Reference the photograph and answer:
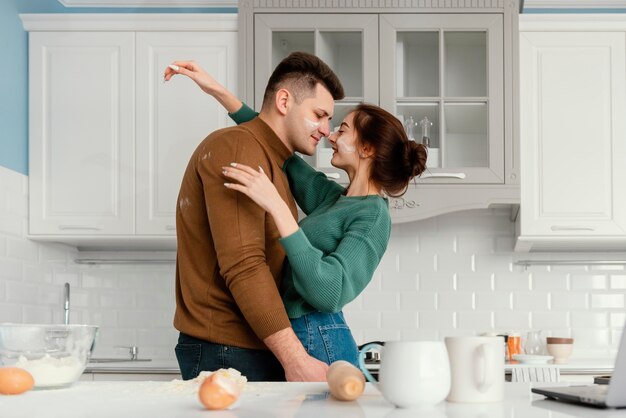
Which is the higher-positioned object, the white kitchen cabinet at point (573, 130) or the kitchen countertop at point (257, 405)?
the white kitchen cabinet at point (573, 130)

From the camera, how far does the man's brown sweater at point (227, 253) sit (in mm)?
2295

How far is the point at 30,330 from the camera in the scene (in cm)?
167

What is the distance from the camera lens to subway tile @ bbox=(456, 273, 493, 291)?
4387 mm

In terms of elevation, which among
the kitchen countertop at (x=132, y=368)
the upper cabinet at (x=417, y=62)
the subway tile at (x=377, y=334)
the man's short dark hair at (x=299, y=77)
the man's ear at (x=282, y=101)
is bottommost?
the kitchen countertop at (x=132, y=368)

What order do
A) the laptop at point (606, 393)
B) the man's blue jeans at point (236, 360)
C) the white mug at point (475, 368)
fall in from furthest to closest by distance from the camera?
the man's blue jeans at point (236, 360)
the white mug at point (475, 368)
the laptop at point (606, 393)

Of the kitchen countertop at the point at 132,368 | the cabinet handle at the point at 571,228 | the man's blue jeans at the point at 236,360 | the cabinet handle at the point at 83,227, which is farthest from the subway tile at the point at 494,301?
the man's blue jeans at the point at 236,360

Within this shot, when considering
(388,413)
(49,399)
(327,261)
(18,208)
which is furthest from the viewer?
(18,208)

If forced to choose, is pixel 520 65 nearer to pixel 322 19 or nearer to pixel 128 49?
pixel 322 19

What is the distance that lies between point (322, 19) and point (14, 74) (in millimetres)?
1406

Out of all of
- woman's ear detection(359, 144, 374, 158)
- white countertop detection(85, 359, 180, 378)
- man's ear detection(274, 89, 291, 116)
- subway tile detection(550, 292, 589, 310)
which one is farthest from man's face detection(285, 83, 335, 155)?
subway tile detection(550, 292, 589, 310)

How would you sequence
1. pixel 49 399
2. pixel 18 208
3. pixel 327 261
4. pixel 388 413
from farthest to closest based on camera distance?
pixel 18 208
pixel 327 261
pixel 49 399
pixel 388 413

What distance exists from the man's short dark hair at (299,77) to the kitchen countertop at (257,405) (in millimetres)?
1284

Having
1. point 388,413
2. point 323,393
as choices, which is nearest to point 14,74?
point 323,393

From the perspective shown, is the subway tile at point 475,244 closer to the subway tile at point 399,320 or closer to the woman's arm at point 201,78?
the subway tile at point 399,320
